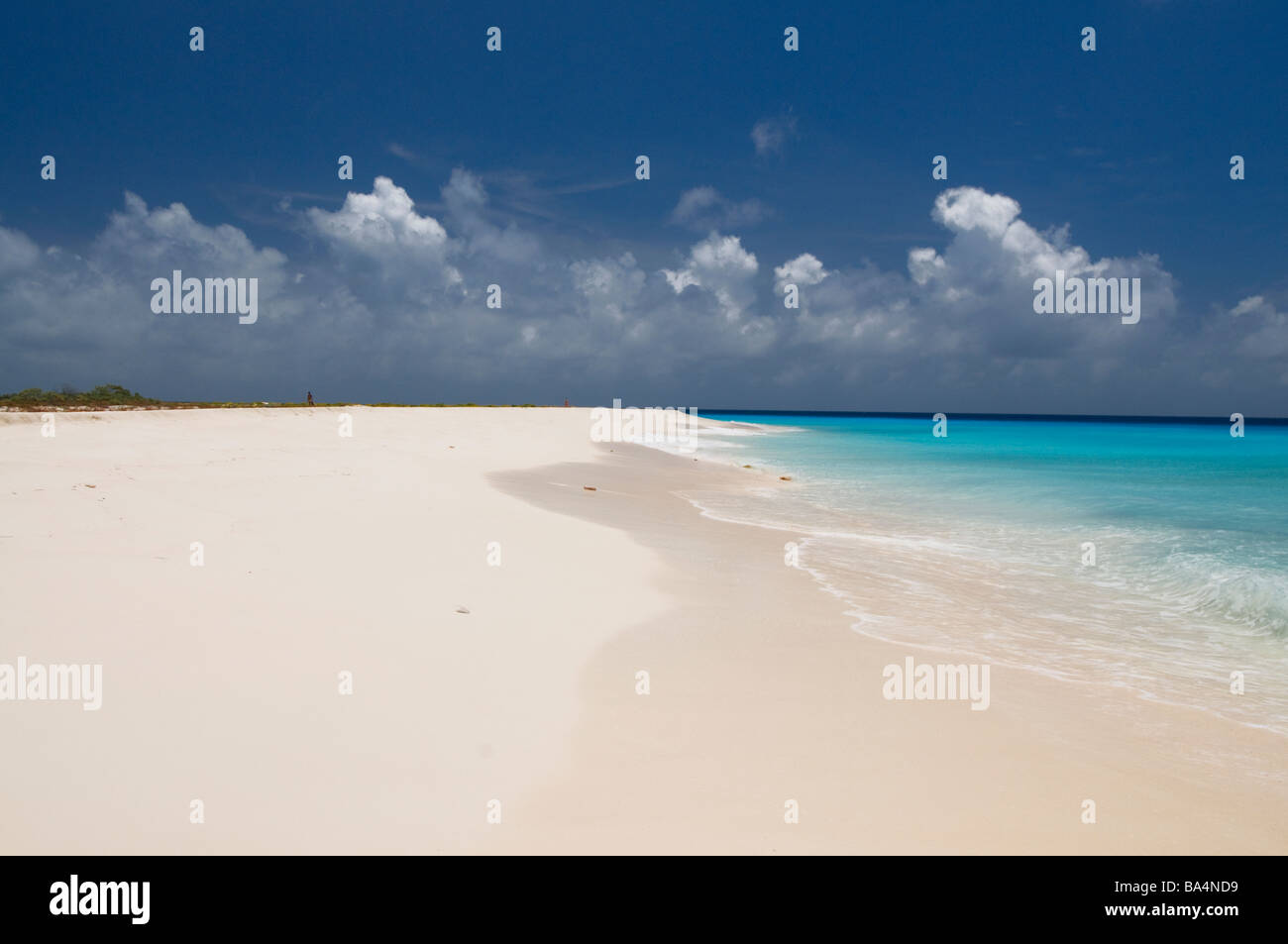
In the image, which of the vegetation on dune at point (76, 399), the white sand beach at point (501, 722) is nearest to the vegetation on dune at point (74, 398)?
the vegetation on dune at point (76, 399)

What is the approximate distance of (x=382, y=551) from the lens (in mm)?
7109

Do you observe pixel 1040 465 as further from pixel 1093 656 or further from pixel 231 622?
pixel 231 622

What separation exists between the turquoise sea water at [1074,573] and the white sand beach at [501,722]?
820 millimetres

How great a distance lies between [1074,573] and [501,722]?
9344 mm

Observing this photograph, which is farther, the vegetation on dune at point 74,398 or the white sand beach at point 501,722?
the vegetation on dune at point 74,398

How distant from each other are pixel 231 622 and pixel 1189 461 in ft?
141

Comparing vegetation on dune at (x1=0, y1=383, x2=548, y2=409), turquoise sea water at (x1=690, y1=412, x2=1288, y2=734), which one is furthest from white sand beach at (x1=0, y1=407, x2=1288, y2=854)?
vegetation on dune at (x1=0, y1=383, x2=548, y2=409)

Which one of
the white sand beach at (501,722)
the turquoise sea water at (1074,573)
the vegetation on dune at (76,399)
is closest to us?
the white sand beach at (501,722)

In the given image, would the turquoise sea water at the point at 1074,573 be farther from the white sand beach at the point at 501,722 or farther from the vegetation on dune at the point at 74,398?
the vegetation on dune at the point at 74,398

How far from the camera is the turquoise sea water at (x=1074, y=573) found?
20.3 feet

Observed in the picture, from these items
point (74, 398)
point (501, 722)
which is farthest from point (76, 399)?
point (501, 722)

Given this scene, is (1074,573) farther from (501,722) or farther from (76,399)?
(76,399)

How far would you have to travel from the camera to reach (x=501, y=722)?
12.7 feet

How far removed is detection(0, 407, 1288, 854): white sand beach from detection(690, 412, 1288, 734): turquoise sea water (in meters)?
0.82
